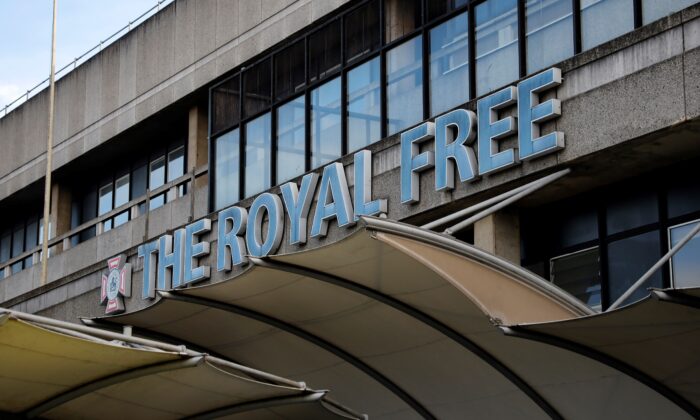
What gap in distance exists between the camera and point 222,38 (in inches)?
1212

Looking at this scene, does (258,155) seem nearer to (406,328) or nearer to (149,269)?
(149,269)

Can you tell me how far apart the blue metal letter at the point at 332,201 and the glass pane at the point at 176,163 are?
406 inches

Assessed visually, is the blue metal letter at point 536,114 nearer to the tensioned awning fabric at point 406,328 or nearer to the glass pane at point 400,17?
the tensioned awning fabric at point 406,328

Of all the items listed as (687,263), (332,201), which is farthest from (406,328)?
(687,263)

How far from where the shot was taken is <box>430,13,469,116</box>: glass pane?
2245cm

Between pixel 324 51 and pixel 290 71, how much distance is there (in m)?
1.17

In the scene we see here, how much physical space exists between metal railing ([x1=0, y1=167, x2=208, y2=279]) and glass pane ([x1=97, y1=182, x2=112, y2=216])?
1.73 feet

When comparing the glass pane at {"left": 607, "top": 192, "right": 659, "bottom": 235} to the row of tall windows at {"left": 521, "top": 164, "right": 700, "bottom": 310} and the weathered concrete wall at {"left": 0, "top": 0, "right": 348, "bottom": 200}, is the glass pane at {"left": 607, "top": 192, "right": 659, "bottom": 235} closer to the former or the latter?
the row of tall windows at {"left": 521, "top": 164, "right": 700, "bottom": 310}

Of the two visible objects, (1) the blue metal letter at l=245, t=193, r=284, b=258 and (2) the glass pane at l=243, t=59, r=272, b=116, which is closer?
(1) the blue metal letter at l=245, t=193, r=284, b=258

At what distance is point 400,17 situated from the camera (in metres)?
24.5

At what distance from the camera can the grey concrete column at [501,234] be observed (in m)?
21.1

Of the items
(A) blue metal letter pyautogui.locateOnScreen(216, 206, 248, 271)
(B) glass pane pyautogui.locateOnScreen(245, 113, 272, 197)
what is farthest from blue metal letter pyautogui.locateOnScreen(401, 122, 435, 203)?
(B) glass pane pyautogui.locateOnScreen(245, 113, 272, 197)

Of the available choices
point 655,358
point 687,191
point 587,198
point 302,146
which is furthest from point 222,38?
point 655,358

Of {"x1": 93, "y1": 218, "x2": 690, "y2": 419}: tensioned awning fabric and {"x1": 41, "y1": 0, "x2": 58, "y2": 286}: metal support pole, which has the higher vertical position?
{"x1": 41, "y1": 0, "x2": 58, "y2": 286}: metal support pole
